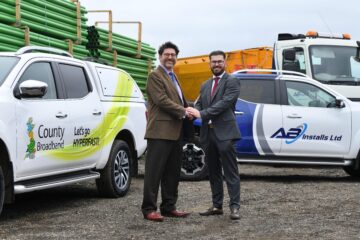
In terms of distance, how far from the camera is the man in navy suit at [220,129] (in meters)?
7.65

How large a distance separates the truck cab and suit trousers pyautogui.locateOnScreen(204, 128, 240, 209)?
259 inches

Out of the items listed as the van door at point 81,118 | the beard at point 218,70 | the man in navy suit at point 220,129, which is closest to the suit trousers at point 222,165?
the man in navy suit at point 220,129

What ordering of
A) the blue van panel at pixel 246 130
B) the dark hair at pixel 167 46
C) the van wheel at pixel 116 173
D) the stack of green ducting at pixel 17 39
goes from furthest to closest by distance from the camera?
1. the blue van panel at pixel 246 130
2. the stack of green ducting at pixel 17 39
3. the van wheel at pixel 116 173
4. the dark hair at pixel 167 46

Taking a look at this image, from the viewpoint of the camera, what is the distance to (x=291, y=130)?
11469 mm

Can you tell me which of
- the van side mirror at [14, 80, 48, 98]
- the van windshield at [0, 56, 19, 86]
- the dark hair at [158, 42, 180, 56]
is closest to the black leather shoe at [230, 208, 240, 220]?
the dark hair at [158, 42, 180, 56]

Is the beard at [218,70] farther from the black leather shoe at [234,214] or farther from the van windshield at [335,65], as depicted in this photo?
the van windshield at [335,65]

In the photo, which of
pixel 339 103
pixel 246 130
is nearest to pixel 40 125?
pixel 246 130

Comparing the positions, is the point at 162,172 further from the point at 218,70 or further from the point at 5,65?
the point at 5,65

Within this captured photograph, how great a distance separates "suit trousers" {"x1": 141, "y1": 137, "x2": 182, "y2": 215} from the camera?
762cm

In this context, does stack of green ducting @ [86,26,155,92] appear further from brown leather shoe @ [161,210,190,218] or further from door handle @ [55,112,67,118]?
brown leather shoe @ [161,210,190,218]

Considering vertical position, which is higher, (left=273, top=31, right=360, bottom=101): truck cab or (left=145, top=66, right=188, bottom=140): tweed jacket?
(left=273, top=31, right=360, bottom=101): truck cab

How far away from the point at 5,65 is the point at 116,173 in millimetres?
2434

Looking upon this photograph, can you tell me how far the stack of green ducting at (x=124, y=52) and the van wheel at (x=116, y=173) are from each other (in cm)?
452

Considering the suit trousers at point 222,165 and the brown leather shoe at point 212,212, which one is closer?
the suit trousers at point 222,165
